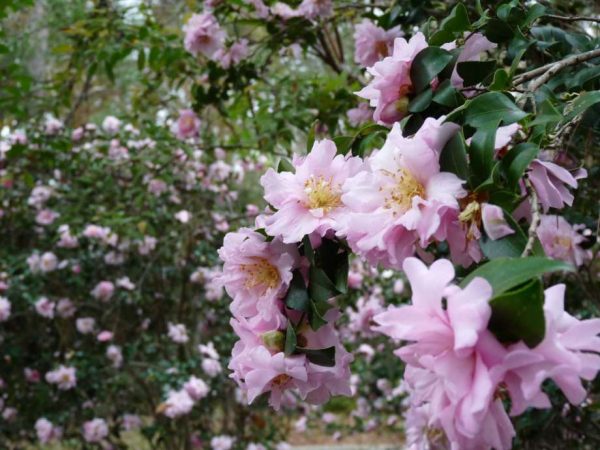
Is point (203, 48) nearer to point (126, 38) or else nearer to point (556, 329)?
point (126, 38)

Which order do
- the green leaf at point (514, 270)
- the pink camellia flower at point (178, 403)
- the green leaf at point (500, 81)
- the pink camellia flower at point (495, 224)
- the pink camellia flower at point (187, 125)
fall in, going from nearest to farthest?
the green leaf at point (514, 270)
the pink camellia flower at point (495, 224)
the green leaf at point (500, 81)
the pink camellia flower at point (187, 125)
the pink camellia flower at point (178, 403)

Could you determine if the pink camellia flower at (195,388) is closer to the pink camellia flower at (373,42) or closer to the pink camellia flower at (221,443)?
the pink camellia flower at (221,443)

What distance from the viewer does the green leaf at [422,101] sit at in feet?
2.34

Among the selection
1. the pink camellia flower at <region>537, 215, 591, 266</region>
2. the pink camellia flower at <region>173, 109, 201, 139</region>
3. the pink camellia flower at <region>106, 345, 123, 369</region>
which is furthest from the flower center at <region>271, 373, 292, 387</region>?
the pink camellia flower at <region>106, 345, 123, 369</region>

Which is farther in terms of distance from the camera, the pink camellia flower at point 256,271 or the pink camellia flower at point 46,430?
the pink camellia flower at point 46,430

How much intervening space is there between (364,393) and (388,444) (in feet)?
4.27

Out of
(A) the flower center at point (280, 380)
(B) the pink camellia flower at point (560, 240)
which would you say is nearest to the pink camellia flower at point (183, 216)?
(B) the pink camellia flower at point (560, 240)

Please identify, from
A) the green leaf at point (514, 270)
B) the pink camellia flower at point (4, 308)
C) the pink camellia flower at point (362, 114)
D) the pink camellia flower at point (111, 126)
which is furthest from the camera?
the pink camellia flower at point (111, 126)

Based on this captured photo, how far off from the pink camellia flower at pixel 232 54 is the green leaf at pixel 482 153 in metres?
1.71

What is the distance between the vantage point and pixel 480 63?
75 cm

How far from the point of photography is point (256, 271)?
0.72 meters

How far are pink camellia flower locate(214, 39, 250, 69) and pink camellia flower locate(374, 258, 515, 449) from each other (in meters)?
1.81

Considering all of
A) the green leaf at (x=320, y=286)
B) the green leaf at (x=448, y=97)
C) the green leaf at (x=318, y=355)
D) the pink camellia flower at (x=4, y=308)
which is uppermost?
the green leaf at (x=448, y=97)

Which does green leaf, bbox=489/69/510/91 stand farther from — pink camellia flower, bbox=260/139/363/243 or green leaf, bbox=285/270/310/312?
green leaf, bbox=285/270/310/312
